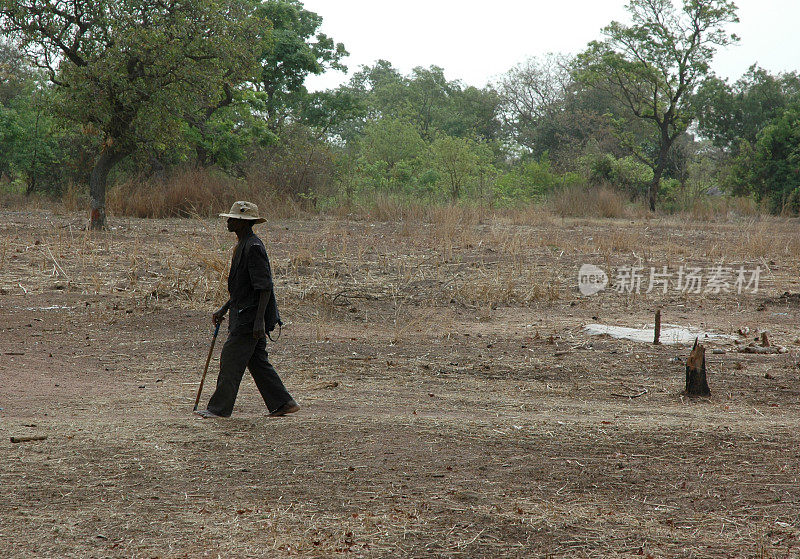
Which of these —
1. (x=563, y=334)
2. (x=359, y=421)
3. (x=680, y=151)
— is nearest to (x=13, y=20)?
(x=563, y=334)

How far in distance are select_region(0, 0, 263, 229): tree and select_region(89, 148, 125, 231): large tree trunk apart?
0.04 metres

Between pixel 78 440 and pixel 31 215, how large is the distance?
56.0 feet

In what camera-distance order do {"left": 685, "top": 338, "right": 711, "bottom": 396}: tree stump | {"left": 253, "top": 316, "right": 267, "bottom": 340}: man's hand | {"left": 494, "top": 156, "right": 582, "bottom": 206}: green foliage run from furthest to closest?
{"left": 494, "top": 156, "right": 582, "bottom": 206}: green foliage, {"left": 685, "top": 338, "right": 711, "bottom": 396}: tree stump, {"left": 253, "top": 316, "right": 267, "bottom": 340}: man's hand

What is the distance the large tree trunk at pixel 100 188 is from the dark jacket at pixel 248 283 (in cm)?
1258

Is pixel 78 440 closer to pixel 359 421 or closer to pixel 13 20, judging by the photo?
pixel 359 421

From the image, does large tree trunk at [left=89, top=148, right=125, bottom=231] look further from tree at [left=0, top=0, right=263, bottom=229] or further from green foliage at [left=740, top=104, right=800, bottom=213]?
green foliage at [left=740, top=104, right=800, bottom=213]

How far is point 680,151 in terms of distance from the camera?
129ft

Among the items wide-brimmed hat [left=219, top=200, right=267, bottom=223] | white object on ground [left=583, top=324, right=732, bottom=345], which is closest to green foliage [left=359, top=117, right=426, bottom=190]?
white object on ground [left=583, top=324, right=732, bottom=345]

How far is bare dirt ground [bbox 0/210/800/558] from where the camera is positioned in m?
3.81

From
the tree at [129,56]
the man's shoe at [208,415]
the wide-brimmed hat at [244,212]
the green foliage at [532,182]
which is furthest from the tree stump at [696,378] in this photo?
the green foliage at [532,182]

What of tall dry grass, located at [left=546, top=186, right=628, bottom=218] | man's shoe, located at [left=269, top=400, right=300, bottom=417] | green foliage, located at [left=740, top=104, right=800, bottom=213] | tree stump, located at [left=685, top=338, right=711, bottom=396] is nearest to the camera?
man's shoe, located at [left=269, top=400, right=300, bottom=417]

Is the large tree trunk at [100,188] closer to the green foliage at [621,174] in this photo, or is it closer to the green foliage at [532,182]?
the green foliage at [532,182]

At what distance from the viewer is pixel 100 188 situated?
17484 millimetres

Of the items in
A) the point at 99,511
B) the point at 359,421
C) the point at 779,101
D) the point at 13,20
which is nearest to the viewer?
the point at 99,511
